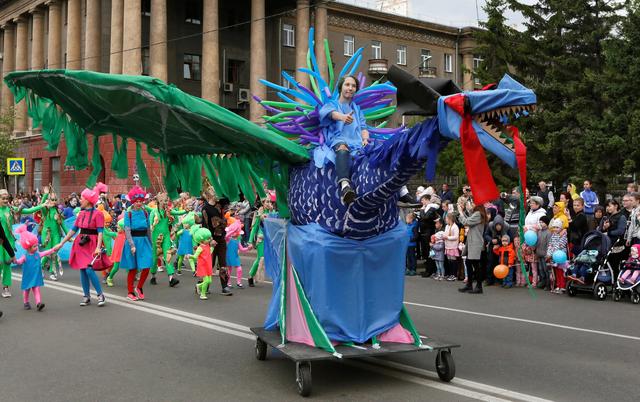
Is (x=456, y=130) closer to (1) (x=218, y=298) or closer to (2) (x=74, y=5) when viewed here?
(1) (x=218, y=298)

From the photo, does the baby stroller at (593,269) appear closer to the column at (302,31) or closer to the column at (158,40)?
the column at (158,40)

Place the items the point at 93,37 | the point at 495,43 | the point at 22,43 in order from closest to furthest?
the point at 495,43 → the point at 93,37 → the point at 22,43

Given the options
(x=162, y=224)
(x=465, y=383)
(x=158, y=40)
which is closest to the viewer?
(x=465, y=383)

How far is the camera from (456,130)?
483cm

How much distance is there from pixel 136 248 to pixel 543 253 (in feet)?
25.1

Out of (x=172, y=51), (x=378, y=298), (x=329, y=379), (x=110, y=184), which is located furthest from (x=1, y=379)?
(x=172, y=51)

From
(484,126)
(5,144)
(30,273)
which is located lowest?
(30,273)

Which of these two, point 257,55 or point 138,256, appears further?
point 257,55

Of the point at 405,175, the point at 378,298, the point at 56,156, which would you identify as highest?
the point at 56,156

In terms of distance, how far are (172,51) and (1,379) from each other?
34.1m

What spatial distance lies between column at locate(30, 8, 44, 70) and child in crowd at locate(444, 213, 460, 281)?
36.9m

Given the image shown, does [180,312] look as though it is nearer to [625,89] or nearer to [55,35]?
[625,89]

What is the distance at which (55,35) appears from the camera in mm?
41562

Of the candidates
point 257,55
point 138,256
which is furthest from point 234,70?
point 138,256
